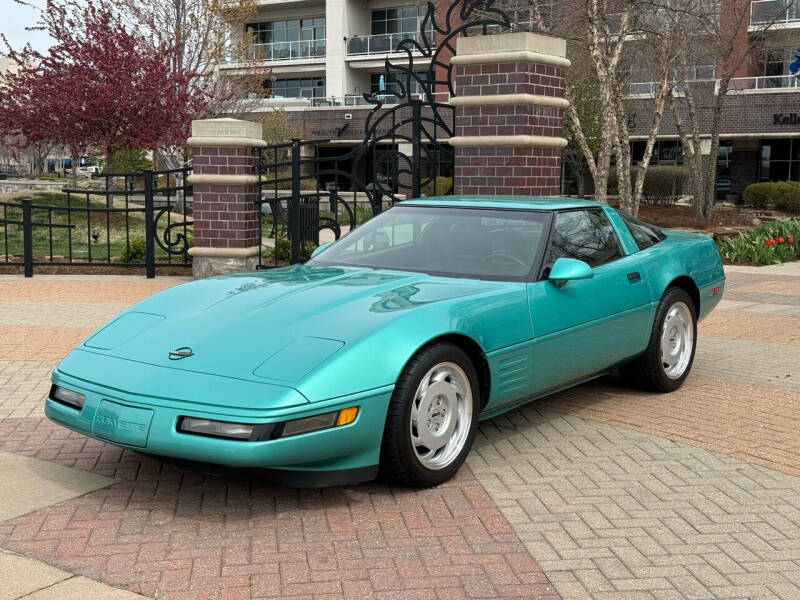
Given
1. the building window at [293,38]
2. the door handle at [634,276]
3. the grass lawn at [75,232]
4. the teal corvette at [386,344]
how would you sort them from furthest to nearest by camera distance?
the building window at [293,38] < the grass lawn at [75,232] < the door handle at [634,276] < the teal corvette at [386,344]

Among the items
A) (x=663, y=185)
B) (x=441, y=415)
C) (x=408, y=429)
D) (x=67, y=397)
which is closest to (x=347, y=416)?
(x=408, y=429)

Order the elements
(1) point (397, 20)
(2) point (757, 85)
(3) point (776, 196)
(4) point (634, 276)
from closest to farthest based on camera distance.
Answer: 1. (4) point (634, 276)
2. (3) point (776, 196)
3. (2) point (757, 85)
4. (1) point (397, 20)

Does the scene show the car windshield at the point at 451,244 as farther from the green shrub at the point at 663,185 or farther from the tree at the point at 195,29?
the green shrub at the point at 663,185

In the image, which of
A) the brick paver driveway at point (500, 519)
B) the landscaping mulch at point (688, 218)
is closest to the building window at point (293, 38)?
the landscaping mulch at point (688, 218)

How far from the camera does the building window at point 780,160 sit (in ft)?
136

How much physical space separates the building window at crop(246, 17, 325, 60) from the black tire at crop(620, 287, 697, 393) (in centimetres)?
4978

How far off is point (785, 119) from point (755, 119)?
1225 mm

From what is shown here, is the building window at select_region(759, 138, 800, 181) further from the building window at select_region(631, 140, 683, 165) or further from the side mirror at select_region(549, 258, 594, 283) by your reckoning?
the side mirror at select_region(549, 258, 594, 283)

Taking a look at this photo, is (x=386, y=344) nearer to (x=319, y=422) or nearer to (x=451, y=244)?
(x=319, y=422)

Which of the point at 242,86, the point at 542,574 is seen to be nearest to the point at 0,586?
the point at 542,574

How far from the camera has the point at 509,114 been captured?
9.97 metres

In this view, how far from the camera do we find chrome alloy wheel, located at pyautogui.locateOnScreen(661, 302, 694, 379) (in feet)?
21.3

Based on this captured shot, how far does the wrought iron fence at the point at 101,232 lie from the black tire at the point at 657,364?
22.7ft

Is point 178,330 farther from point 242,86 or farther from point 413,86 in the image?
point 413,86
